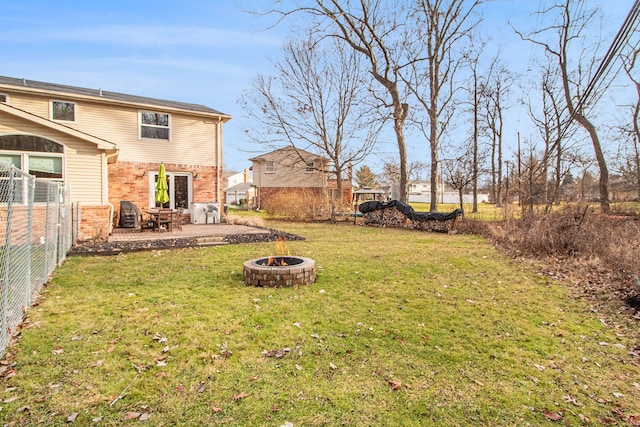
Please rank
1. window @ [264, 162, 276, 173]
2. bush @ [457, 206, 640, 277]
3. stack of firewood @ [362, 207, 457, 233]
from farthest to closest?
window @ [264, 162, 276, 173] < stack of firewood @ [362, 207, 457, 233] < bush @ [457, 206, 640, 277]

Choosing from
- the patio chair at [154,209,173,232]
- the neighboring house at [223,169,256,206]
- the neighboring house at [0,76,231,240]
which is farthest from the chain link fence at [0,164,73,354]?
the neighboring house at [223,169,256,206]

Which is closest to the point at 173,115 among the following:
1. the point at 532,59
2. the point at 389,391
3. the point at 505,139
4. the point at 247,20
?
the point at 247,20

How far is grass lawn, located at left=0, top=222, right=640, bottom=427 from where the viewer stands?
252 centimetres

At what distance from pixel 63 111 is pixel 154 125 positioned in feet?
10.7

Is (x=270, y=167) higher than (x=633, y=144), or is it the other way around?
(x=270, y=167)

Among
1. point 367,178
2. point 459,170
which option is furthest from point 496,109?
point 367,178

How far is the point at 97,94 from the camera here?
14492mm

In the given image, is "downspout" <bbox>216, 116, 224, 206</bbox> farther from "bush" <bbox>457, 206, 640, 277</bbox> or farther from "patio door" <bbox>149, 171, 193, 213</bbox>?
"bush" <bbox>457, 206, 640, 277</bbox>

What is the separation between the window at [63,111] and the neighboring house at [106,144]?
3 centimetres

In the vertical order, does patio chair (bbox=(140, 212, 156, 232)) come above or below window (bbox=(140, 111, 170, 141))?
below

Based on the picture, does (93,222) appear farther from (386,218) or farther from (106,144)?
(386,218)

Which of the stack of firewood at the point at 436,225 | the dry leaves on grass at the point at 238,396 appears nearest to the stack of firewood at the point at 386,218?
the stack of firewood at the point at 436,225

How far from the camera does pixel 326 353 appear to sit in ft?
11.1

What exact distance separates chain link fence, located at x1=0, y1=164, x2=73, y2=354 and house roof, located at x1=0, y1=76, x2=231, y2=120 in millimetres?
8009
